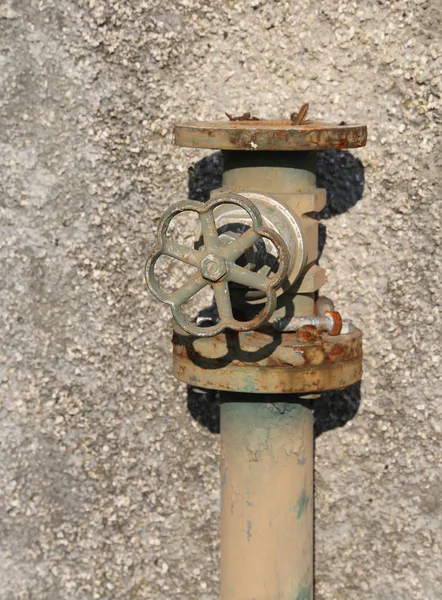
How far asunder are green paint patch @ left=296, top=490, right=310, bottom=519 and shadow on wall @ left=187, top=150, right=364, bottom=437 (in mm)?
221

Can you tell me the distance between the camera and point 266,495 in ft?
6.15

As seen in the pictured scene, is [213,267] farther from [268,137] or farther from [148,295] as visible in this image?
[148,295]

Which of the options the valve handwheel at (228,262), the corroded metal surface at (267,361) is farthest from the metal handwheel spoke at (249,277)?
the corroded metal surface at (267,361)

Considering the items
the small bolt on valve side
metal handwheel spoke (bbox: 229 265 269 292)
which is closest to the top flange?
the small bolt on valve side

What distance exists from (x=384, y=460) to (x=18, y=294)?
32.0 inches

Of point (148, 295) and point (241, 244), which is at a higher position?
point (241, 244)

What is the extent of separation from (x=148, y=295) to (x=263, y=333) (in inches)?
15.3

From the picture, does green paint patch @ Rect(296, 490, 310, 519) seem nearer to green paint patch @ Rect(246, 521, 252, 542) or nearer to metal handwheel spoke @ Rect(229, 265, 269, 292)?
green paint patch @ Rect(246, 521, 252, 542)

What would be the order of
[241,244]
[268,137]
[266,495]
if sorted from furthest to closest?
[266,495] < [268,137] < [241,244]

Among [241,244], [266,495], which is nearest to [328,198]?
[241,244]

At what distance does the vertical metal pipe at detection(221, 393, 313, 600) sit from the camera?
1.85 m

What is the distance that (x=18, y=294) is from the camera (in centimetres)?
211

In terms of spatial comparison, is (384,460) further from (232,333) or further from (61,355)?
(61,355)

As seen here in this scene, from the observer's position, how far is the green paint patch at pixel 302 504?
1916 mm
